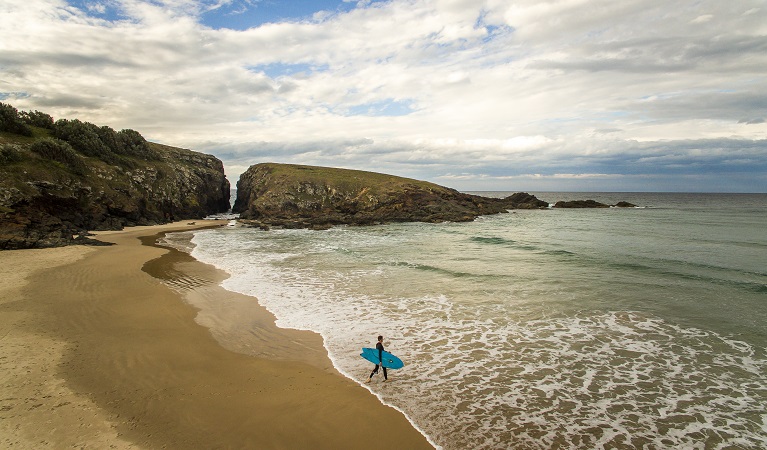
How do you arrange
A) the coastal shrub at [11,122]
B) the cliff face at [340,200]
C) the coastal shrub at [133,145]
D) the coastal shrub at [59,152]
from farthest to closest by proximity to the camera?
1. the cliff face at [340,200]
2. the coastal shrub at [133,145]
3. the coastal shrub at [11,122]
4. the coastal shrub at [59,152]

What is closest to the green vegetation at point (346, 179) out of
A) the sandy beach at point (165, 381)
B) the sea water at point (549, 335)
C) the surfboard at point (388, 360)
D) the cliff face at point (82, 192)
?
the cliff face at point (82, 192)

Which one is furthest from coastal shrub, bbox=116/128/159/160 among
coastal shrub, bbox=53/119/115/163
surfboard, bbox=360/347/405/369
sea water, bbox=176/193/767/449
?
surfboard, bbox=360/347/405/369

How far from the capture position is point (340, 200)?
6488 centimetres

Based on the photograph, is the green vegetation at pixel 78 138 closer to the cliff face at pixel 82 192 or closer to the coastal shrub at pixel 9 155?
the cliff face at pixel 82 192

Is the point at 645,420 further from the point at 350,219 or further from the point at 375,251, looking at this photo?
the point at 350,219

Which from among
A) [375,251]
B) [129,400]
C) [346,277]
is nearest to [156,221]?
[375,251]

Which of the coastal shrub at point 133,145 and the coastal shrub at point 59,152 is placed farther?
the coastal shrub at point 133,145

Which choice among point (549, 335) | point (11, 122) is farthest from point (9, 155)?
point (549, 335)

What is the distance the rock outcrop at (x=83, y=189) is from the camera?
95.5 feet

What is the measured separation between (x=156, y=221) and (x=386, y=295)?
4381 centimetres

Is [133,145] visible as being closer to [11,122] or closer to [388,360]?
[11,122]

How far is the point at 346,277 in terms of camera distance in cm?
2108

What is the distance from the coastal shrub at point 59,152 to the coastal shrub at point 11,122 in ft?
11.9

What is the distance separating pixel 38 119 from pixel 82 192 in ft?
46.8
